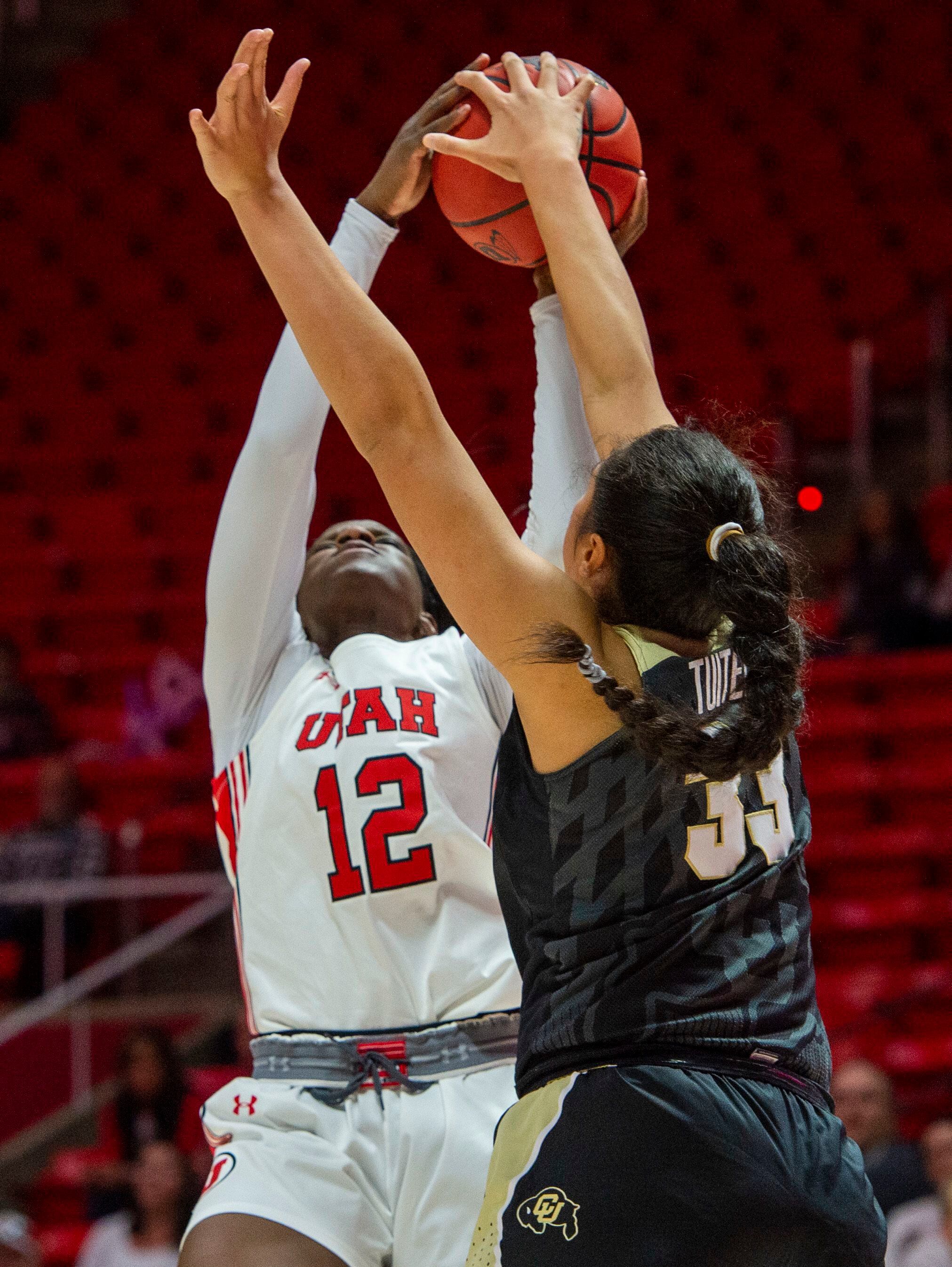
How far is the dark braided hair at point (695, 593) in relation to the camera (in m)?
1.67

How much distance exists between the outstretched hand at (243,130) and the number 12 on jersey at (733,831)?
2.81 feet

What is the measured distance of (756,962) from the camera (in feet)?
5.62

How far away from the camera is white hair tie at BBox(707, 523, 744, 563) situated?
1733mm

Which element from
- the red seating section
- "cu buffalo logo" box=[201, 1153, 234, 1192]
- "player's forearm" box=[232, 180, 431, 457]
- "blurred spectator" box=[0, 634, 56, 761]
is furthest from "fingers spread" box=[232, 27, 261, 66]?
"blurred spectator" box=[0, 634, 56, 761]

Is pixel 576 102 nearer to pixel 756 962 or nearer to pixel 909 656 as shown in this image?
pixel 756 962

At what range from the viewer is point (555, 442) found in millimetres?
2229

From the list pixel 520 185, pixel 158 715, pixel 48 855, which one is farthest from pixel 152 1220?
pixel 520 185

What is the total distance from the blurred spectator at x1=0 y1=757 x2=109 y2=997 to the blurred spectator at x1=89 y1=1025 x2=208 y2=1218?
2.20 feet

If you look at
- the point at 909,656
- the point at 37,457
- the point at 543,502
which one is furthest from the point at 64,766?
the point at 543,502

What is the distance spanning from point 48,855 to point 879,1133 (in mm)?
3431

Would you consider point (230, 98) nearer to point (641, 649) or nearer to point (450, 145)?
point (450, 145)

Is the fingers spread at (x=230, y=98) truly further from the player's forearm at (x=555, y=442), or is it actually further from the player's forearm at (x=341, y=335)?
the player's forearm at (x=555, y=442)

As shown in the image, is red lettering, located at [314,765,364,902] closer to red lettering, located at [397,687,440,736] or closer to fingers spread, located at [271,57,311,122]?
red lettering, located at [397,687,440,736]

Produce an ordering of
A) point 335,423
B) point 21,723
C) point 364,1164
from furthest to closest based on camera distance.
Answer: point 335,423 → point 21,723 → point 364,1164
